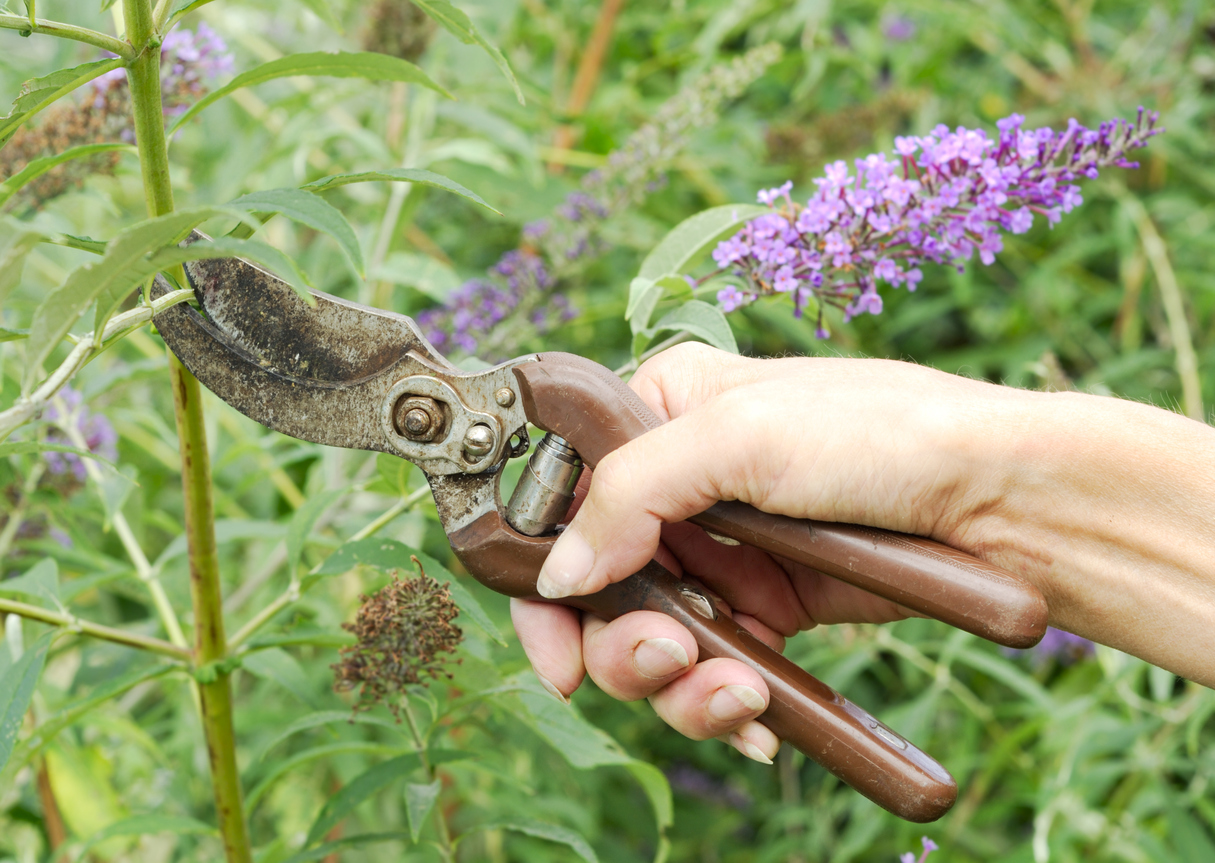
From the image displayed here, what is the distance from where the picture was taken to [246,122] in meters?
2.63

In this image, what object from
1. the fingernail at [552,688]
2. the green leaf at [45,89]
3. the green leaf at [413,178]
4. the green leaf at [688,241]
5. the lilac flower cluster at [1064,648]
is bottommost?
the lilac flower cluster at [1064,648]

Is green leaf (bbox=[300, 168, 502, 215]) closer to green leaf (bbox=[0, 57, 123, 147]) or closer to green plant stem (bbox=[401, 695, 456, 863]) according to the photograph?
green leaf (bbox=[0, 57, 123, 147])

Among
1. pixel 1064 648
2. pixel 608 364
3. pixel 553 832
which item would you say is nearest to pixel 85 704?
pixel 553 832

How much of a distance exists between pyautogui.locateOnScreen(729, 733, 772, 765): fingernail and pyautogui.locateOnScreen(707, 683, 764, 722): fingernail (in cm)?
5

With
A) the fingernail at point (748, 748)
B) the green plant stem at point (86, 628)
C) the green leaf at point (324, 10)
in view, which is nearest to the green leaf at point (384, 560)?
the green plant stem at point (86, 628)

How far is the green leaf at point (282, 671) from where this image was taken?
4.16ft

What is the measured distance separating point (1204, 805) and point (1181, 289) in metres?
1.57

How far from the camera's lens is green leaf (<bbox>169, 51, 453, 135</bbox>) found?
2.92ft

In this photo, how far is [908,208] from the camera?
120 cm

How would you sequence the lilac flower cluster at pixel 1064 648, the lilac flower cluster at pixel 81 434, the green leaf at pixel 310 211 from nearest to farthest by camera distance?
the green leaf at pixel 310 211, the lilac flower cluster at pixel 81 434, the lilac flower cluster at pixel 1064 648

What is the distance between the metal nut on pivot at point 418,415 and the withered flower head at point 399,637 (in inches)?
6.0

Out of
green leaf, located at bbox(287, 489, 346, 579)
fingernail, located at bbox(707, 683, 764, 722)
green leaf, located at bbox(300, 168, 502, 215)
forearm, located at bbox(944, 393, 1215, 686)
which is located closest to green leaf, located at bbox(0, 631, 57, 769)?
green leaf, located at bbox(287, 489, 346, 579)

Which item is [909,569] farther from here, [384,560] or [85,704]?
[85,704]

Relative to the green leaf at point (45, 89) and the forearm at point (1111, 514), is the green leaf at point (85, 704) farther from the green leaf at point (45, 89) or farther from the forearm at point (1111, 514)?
the forearm at point (1111, 514)
